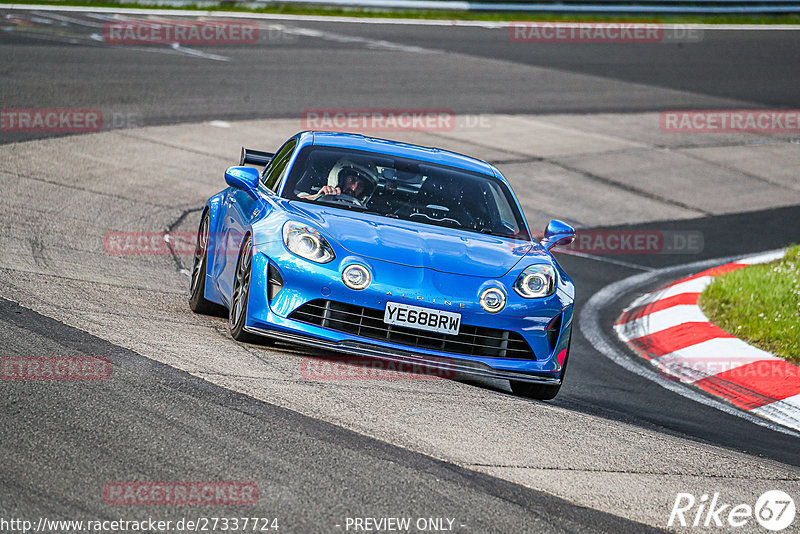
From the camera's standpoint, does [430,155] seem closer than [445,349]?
No

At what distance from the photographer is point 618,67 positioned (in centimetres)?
2431

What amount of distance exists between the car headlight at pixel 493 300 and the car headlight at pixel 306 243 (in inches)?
34.4

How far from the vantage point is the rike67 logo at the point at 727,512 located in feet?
14.1

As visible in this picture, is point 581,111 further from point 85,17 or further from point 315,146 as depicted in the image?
point 315,146

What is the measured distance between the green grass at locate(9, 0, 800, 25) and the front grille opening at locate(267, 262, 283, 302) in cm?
1968

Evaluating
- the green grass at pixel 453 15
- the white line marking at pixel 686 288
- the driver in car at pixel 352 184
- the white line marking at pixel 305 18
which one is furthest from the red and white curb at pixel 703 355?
the green grass at pixel 453 15

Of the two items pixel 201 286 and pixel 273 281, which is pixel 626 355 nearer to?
pixel 201 286

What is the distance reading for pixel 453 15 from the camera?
2938 cm

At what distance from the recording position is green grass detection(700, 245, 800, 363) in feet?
26.9

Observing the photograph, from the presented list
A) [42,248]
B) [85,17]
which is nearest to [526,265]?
[42,248]

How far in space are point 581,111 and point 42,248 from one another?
41.9 feet

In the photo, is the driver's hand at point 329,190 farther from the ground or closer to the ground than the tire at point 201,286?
farther from the ground

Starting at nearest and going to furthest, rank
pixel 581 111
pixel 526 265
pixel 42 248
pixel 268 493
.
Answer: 1. pixel 268 493
2. pixel 526 265
3. pixel 42 248
4. pixel 581 111

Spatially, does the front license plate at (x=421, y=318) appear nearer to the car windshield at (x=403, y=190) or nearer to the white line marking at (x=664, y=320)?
the car windshield at (x=403, y=190)
